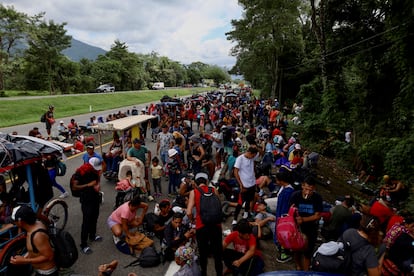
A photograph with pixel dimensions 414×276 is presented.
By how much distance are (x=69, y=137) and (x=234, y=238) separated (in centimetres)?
1425

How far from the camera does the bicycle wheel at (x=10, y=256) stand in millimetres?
4266

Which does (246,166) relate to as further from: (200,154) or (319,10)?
(319,10)

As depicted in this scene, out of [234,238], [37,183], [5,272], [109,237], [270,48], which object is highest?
[270,48]

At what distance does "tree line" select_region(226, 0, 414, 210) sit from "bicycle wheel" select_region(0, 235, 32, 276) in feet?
38.2

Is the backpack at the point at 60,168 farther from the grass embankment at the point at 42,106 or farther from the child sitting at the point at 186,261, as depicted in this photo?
the grass embankment at the point at 42,106

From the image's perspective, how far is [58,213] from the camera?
6.57 m

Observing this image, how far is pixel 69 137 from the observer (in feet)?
53.1

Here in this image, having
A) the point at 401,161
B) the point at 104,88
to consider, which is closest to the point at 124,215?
the point at 401,161

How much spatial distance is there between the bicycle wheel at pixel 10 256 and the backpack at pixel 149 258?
5.74 feet

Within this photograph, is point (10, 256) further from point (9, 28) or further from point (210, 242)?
point (9, 28)

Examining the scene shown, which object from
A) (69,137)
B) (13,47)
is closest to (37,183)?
(69,137)

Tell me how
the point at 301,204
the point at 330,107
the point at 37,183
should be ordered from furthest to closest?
the point at 330,107
the point at 37,183
the point at 301,204

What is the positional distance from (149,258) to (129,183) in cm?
231

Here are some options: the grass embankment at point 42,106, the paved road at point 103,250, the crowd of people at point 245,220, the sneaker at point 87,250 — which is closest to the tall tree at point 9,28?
the grass embankment at point 42,106
